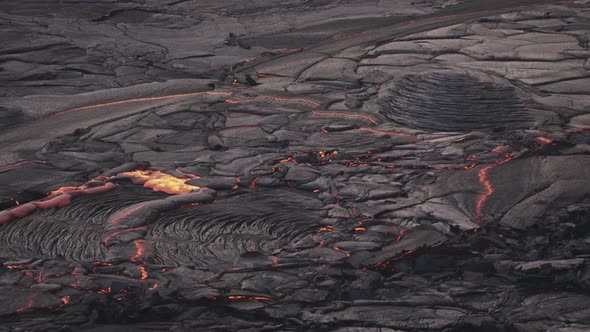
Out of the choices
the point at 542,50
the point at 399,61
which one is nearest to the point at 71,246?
the point at 399,61

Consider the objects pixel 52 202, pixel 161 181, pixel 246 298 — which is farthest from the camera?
pixel 161 181

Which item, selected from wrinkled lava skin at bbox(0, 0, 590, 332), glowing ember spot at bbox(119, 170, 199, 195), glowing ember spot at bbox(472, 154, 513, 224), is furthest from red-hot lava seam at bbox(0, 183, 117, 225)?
→ glowing ember spot at bbox(472, 154, 513, 224)

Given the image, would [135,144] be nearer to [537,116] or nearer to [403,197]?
[403,197]

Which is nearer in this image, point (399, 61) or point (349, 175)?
point (349, 175)

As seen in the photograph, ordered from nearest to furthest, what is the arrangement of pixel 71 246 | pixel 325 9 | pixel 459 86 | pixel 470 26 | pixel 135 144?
pixel 71 246 < pixel 135 144 < pixel 459 86 < pixel 470 26 < pixel 325 9

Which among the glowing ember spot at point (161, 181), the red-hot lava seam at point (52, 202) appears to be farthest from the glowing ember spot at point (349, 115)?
the red-hot lava seam at point (52, 202)

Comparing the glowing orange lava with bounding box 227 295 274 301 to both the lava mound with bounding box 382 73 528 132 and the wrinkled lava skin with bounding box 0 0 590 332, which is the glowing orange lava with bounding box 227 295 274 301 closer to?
the wrinkled lava skin with bounding box 0 0 590 332

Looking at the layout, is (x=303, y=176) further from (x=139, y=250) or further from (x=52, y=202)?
(x=52, y=202)

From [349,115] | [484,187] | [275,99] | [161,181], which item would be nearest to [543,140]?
[484,187]
